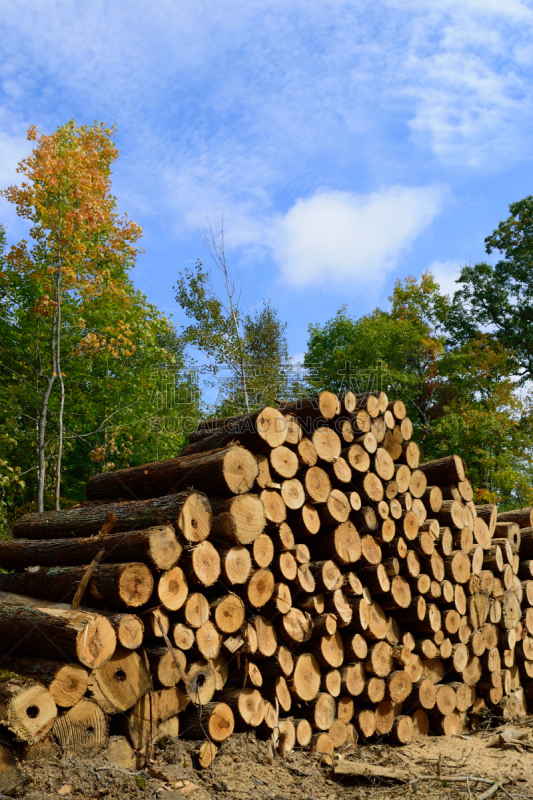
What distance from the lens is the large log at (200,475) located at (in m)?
4.38

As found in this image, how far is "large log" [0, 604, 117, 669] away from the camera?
3426 millimetres

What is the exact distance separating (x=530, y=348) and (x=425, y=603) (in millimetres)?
Result: 20704

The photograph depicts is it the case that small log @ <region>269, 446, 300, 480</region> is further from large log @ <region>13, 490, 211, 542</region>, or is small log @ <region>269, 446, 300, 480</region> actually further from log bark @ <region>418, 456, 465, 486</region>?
log bark @ <region>418, 456, 465, 486</region>

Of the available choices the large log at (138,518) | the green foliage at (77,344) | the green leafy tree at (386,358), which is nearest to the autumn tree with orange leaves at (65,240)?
the green foliage at (77,344)

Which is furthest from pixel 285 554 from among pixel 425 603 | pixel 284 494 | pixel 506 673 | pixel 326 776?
pixel 506 673

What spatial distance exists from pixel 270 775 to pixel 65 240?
1059cm

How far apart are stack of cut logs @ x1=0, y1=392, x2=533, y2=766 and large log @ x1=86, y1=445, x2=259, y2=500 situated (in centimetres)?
2

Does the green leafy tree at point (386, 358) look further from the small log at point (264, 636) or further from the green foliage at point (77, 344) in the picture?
the small log at point (264, 636)

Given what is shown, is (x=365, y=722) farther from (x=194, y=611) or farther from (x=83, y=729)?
(x=83, y=729)

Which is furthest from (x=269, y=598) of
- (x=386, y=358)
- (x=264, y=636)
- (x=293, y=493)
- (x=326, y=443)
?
(x=386, y=358)

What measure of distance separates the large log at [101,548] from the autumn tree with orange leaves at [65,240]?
5.66 metres

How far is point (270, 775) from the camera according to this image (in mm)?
3961

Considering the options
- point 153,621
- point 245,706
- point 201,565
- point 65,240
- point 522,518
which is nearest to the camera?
point 153,621

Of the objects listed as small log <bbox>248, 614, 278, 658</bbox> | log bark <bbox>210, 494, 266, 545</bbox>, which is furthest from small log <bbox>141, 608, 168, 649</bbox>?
small log <bbox>248, 614, 278, 658</bbox>
